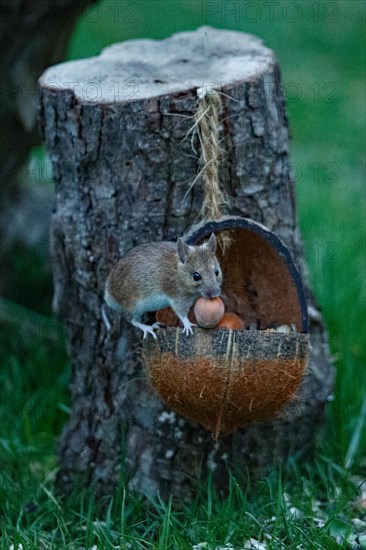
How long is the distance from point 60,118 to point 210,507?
1637mm

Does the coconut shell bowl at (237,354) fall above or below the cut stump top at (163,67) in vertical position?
below

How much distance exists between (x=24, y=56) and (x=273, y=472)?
8.52 feet

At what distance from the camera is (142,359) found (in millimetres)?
3504

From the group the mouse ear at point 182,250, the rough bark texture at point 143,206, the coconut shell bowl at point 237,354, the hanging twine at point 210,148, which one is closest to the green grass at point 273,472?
the rough bark texture at point 143,206

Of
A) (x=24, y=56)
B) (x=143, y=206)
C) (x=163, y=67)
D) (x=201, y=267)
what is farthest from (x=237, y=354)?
(x=24, y=56)

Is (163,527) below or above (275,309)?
below

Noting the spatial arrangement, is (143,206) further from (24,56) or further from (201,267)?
(24,56)

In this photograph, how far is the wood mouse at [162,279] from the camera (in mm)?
3314

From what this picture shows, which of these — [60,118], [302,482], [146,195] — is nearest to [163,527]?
[302,482]

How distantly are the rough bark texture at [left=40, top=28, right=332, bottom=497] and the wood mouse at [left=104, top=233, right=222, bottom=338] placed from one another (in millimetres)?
202

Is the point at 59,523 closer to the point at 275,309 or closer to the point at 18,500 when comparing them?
the point at 18,500

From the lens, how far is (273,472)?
3.83m

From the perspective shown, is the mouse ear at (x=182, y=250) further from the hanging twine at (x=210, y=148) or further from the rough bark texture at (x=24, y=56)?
the rough bark texture at (x=24, y=56)

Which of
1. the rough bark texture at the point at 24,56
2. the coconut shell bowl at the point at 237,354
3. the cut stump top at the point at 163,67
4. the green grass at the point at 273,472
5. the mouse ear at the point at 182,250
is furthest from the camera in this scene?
the rough bark texture at the point at 24,56
